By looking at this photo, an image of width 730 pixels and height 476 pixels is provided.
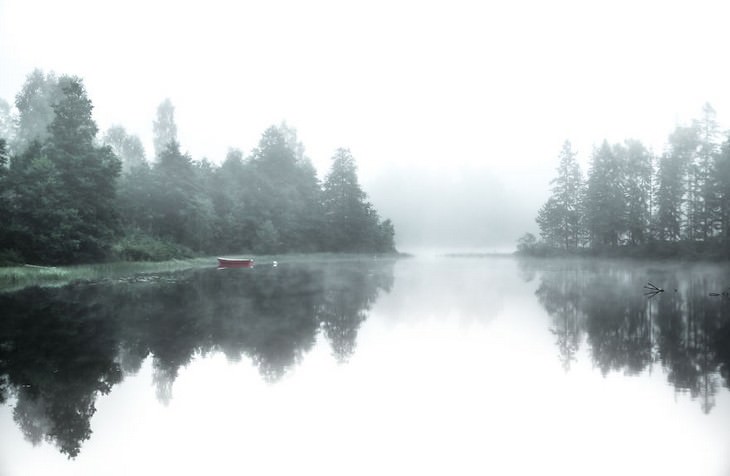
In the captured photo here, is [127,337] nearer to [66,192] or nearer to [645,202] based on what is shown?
[66,192]

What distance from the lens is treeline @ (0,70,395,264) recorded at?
36.7m

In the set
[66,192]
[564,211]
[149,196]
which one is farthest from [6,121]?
[564,211]

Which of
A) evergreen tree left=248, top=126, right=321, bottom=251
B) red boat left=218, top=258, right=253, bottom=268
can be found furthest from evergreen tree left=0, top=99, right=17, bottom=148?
red boat left=218, top=258, right=253, bottom=268

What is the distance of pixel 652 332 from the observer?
15.0 metres

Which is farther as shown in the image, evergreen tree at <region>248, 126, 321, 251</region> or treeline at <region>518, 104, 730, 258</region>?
evergreen tree at <region>248, 126, 321, 251</region>

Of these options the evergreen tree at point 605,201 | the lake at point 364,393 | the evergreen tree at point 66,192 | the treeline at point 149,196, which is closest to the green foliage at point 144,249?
the treeline at point 149,196

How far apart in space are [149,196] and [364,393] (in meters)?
61.8

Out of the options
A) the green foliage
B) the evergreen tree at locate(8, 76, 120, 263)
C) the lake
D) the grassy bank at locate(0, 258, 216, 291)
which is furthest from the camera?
the green foliage

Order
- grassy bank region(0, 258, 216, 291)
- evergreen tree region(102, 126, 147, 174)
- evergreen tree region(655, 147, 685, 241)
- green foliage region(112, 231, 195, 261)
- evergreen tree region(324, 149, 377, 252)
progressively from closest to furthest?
grassy bank region(0, 258, 216, 291), green foliage region(112, 231, 195, 261), evergreen tree region(655, 147, 685, 241), evergreen tree region(324, 149, 377, 252), evergreen tree region(102, 126, 147, 174)

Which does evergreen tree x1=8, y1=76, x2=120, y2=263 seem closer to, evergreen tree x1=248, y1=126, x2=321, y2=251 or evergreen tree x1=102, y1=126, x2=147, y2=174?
evergreen tree x1=248, y1=126, x2=321, y2=251

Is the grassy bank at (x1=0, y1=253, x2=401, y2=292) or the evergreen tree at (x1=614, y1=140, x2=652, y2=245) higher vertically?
the evergreen tree at (x1=614, y1=140, x2=652, y2=245)

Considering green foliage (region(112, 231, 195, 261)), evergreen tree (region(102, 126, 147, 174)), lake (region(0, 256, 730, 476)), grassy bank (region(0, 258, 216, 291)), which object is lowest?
lake (region(0, 256, 730, 476))

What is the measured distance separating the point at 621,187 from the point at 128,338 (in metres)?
68.9

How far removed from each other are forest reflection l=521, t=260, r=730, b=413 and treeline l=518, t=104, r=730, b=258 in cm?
3535
